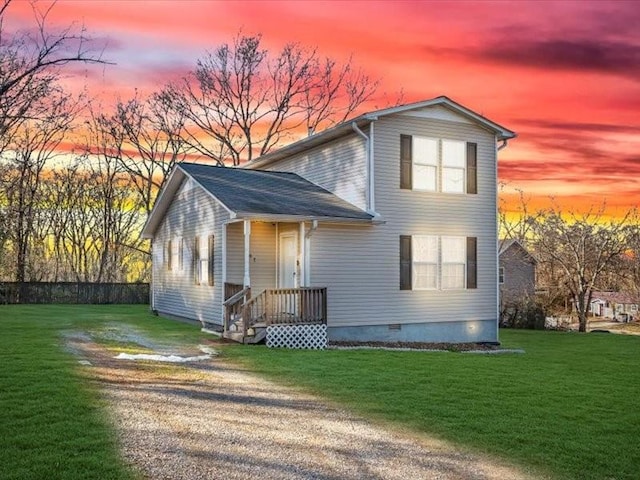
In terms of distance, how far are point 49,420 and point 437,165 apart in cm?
1331

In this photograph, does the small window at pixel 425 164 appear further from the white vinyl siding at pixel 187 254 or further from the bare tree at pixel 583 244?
the bare tree at pixel 583 244

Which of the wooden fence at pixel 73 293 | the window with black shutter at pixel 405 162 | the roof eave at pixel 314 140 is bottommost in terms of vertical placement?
the wooden fence at pixel 73 293

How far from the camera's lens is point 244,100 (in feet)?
119

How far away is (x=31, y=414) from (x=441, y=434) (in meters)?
4.87

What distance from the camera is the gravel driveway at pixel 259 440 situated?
609 cm

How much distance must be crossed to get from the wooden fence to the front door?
48.9 ft

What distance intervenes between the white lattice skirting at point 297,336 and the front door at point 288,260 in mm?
2093

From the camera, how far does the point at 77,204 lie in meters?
39.1

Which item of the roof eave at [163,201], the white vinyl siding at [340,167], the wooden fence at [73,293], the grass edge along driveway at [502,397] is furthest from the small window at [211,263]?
the wooden fence at [73,293]

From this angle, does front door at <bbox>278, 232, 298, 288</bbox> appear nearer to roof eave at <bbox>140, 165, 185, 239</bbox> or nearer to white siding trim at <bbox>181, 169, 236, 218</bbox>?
white siding trim at <bbox>181, 169, 236, 218</bbox>

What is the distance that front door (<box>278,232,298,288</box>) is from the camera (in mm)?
17578

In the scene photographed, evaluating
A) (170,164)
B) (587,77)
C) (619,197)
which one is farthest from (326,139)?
(619,197)

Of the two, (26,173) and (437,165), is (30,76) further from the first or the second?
(26,173)

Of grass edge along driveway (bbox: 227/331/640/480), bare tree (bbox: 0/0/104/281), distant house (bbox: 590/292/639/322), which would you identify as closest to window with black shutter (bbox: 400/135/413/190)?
grass edge along driveway (bbox: 227/331/640/480)
